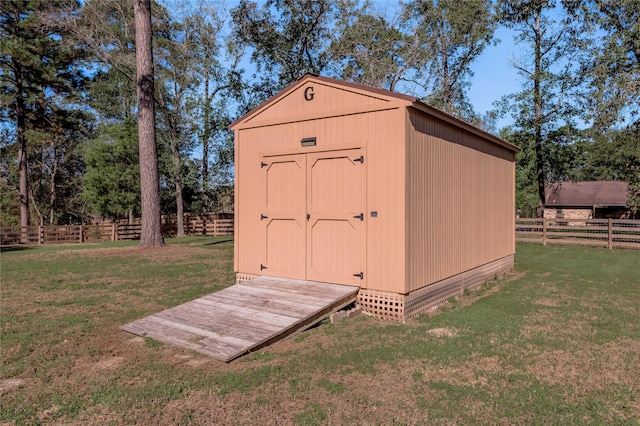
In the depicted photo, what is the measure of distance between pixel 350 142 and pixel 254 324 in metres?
2.78

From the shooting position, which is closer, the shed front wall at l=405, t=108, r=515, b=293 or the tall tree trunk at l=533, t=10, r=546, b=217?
the shed front wall at l=405, t=108, r=515, b=293

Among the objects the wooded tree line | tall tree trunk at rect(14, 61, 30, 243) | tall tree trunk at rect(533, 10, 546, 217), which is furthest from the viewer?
tall tree trunk at rect(14, 61, 30, 243)

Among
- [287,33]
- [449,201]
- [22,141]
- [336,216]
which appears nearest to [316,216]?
[336,216]

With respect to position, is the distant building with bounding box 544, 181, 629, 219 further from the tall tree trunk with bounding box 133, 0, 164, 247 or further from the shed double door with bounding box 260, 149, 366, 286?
the shed double door with bounding box 260, 149, 366, 286

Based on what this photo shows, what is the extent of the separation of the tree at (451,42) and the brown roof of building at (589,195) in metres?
12.6

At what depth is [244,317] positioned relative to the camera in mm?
4812

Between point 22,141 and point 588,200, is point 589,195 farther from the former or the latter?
point 22,141

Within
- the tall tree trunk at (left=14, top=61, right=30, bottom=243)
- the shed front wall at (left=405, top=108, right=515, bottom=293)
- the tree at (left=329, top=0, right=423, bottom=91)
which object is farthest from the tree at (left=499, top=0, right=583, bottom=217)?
the tall tree trunk at (left=14, top=61, right=30, bottom=243)

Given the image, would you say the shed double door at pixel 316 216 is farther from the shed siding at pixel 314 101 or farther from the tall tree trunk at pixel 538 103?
the tall tree trunk at pixel 538 103

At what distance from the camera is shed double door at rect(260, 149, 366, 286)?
5711mm

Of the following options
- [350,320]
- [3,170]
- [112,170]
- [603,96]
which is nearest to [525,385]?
[350,320]

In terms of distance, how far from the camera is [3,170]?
26.0 m

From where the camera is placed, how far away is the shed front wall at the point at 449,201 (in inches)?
216

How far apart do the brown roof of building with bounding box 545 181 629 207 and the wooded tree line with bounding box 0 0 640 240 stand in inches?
418
